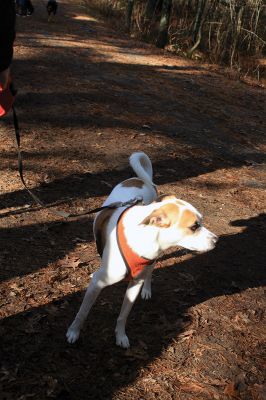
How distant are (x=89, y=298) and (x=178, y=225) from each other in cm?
97

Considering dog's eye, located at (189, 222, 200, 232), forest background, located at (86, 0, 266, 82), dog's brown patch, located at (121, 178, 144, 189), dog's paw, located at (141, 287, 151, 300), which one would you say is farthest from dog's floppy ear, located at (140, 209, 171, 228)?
forest background, located at (86, 0, 266, 82)

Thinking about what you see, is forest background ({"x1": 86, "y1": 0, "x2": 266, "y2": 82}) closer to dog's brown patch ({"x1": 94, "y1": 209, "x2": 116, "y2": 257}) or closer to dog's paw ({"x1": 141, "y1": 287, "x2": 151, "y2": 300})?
dog's paw ({"x1": 141, "y1": 287, "x2": 151, "y2": 300})

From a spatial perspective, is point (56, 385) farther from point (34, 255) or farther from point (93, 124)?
point (93, 124)

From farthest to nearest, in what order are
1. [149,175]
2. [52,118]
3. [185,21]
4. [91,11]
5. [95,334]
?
[91,11], [185,21], [52,118], [149,175], [95,334]

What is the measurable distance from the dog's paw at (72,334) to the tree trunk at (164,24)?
46.6 feet

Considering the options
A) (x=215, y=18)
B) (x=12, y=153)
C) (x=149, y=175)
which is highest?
(x=215, y=18)

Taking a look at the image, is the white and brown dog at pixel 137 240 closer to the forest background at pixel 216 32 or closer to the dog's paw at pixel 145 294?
the dog's paw at pixel 145 294

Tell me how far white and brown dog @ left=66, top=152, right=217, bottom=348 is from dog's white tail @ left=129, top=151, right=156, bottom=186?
0.64 m

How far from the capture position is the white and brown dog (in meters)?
3.26

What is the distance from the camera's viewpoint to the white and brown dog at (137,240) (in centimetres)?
326

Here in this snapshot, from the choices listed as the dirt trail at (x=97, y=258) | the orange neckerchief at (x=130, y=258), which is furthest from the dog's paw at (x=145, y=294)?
the orange neckerchief at (x=130, y=258)

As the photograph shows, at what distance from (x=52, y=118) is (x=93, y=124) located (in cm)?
77

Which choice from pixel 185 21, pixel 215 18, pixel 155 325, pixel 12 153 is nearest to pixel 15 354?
pixel 155 325

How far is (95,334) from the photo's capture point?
3834mm
